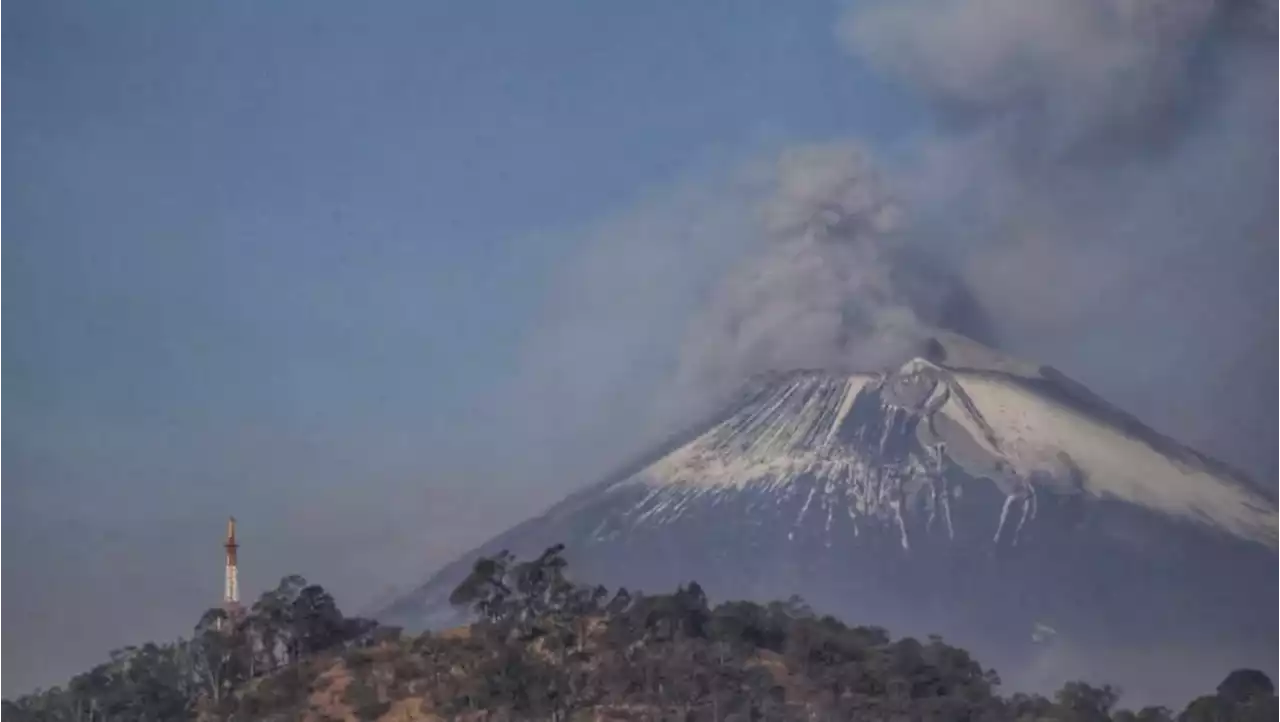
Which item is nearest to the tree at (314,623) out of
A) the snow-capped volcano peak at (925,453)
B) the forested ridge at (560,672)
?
the forested ridge at (560,672)

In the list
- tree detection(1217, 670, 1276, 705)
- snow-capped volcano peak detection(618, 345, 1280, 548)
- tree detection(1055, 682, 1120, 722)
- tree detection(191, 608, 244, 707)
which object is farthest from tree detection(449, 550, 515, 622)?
snow-capped volcano peak detection(618, 345, 1280, 548)

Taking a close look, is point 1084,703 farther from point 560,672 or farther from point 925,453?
point 925,453

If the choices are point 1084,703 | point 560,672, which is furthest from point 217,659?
point 1084,703

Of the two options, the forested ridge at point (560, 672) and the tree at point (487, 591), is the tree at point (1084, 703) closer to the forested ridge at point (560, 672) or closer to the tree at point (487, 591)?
the forested ridge at point (560, 672)

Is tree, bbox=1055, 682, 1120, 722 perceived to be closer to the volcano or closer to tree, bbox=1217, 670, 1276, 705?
tree, bbox=1217, 670, 1276, 705

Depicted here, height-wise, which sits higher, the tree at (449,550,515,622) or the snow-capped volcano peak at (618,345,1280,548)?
the snow-capped volcano peak at (618,345,1280,548)

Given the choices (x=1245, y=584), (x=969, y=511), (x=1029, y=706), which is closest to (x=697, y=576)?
(x=969, y=511)
